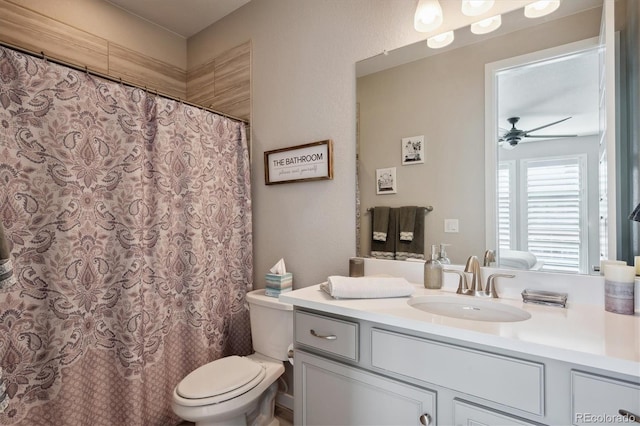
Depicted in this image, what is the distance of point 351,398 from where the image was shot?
1144 mm

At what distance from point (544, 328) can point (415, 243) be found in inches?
26.9

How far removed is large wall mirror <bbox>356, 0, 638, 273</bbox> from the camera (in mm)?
1162

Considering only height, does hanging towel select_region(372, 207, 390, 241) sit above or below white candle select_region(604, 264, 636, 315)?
above

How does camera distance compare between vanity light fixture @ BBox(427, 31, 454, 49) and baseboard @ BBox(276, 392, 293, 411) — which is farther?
baseboard @ BBox(276, 392, 293, 411)

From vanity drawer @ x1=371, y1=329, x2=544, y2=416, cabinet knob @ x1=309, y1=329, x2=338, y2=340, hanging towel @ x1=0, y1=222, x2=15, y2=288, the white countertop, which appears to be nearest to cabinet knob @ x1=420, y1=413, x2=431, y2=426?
vanity drawer @ x1=371, y1=329, x2=544, y2=416

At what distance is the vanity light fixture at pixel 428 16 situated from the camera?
55.9 inches

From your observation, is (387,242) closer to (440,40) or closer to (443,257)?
(443,257)

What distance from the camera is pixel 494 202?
1.35 meters

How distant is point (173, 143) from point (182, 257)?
65 cm

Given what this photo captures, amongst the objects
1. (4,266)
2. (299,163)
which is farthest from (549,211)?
(4,266)

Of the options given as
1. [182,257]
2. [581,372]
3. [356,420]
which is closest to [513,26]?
[581,372]

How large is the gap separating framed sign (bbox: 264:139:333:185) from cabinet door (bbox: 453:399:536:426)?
121 centimetres

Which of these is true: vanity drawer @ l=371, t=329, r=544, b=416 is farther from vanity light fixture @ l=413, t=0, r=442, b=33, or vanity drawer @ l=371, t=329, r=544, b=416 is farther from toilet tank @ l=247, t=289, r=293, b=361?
vanity light fixture @ l=413, t=0, r=442, b=33

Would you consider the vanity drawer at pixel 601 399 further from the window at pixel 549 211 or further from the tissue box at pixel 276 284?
the tissue box at pixel 276 284
